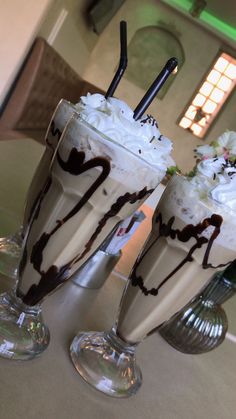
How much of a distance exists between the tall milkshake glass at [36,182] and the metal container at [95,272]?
122 millimetres

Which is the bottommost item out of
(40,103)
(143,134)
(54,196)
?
(40,103)

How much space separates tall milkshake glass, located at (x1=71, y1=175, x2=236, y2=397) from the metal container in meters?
0.16

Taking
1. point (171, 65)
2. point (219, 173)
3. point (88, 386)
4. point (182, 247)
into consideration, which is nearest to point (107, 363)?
point (88, 386)

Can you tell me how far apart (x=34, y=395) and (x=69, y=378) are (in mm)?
75

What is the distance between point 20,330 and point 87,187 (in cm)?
22

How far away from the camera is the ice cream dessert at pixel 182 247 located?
60 centimetres

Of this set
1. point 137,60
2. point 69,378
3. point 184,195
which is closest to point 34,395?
point 69,378

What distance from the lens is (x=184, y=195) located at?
61cm

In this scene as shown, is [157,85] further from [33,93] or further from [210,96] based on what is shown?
[210,96]

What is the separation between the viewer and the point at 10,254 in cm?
78

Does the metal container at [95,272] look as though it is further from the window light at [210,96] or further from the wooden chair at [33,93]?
the window light at [210,96]

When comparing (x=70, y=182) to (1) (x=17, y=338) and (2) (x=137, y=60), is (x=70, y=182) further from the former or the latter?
(2) (x=137, y=60)

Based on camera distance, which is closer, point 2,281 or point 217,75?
point 2,281

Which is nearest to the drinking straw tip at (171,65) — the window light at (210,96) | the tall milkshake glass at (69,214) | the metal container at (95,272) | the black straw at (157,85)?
the black straw at (157,85)
